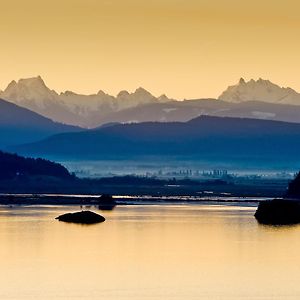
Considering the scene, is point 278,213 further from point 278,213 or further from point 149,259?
point 149,259

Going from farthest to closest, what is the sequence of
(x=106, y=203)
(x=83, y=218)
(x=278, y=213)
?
(x=106, y=203)
(x=278, y=213)
(x=83, y=218)

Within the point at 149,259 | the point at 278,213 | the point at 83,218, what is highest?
the point at 278,213

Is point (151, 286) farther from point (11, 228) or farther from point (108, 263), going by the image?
point (11, 228)

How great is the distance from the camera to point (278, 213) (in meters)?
131

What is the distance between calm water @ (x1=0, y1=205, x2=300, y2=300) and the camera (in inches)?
3000

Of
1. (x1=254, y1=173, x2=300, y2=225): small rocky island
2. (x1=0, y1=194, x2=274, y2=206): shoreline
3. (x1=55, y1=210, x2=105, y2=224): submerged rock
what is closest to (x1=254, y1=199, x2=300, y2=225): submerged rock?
(x1=254, y1=173, x2=300, y2=225): small rocky island

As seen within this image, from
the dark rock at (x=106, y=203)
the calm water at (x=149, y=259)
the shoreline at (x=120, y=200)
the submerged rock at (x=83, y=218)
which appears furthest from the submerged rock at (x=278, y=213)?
the shoreline at (x=120, y=200)

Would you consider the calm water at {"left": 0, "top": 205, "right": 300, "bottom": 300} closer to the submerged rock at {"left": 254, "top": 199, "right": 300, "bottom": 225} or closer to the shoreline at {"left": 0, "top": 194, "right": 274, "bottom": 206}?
the submerged rock at {"left": 254, "top": 199, "right": 300, "bottom": 225}

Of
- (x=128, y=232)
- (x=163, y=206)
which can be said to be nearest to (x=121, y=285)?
(x=128, y=232)

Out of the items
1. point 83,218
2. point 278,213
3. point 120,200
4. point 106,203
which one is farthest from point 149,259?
point 120,200

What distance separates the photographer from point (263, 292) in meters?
75.6

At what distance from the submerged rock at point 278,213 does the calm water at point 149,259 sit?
159cm

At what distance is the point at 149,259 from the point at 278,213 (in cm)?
4065

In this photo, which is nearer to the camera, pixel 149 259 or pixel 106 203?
pixel 149 259
